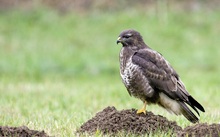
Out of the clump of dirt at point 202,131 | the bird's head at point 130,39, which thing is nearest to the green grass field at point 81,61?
the bird's head at point 130,39

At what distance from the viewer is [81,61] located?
16.1 m

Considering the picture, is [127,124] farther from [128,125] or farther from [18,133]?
[18,133]

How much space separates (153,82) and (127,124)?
0.81 meters

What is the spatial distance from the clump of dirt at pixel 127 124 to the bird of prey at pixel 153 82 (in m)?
0.31

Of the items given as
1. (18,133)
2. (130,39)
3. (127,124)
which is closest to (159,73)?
(130,39)

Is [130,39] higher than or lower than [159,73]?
higher

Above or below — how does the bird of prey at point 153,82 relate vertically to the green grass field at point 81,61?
below

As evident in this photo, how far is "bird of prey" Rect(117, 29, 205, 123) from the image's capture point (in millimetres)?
7629

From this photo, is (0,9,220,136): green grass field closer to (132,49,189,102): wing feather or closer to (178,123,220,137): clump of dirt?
(132,49,189,102): wing feather

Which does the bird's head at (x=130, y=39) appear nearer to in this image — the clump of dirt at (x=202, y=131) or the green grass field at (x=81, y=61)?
the green grass field at (x=81, y=61)

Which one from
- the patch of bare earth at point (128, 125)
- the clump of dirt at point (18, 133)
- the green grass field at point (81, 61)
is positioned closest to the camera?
the clump of dirt at point (18, 133)

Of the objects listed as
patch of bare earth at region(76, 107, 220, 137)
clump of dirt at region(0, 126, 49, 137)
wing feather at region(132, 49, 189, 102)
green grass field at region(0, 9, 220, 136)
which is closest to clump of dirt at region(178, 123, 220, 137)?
patch of bare earth at region(76, 107, 220, 137)

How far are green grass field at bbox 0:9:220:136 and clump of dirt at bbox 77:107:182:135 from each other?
28 centimetres

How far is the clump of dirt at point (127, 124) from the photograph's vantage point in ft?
23.1
